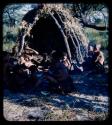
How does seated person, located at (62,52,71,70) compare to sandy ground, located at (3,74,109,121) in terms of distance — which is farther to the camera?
seated person, located at (62,52,71,70)

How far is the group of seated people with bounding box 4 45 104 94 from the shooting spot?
→ 264 centimetres

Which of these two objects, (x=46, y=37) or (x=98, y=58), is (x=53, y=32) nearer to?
(x=46, y=37)

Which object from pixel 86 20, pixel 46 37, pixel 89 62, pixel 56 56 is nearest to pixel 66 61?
pixel 56 56

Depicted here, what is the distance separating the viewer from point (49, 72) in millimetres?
2682

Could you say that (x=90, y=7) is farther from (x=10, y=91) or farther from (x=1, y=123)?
(x=1, y=123)

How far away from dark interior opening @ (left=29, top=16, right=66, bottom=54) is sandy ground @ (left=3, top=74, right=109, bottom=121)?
401 mm

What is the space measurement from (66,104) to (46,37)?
673 millimetres

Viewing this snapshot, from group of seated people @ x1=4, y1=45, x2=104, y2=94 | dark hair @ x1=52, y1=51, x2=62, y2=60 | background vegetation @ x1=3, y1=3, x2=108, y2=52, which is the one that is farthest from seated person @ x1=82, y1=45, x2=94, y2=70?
dark hair @ x1=52, y1=51, x2=62, y2=60

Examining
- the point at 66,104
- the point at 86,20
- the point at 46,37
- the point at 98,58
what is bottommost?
the point at 66,104

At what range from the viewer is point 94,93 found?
2639 mm

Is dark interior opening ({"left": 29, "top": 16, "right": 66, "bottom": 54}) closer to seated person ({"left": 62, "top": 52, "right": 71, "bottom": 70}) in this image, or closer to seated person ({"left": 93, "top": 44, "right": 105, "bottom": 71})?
seated person ({"left": 62, "top": 52, "right": 71, "bottom": 70})

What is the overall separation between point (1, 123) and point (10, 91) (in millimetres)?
291

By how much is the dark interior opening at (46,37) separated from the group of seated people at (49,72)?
0.12m

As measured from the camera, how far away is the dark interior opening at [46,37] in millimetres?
2793
